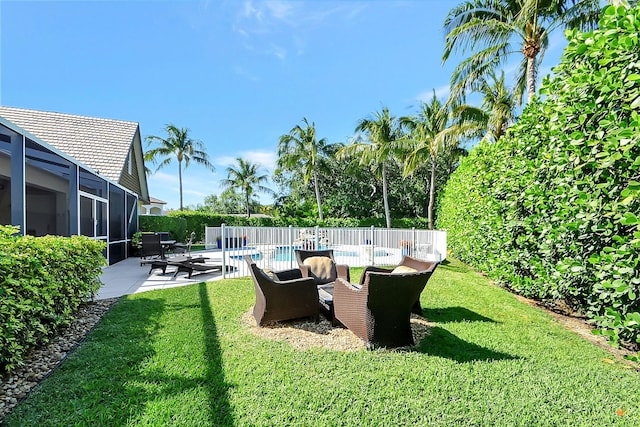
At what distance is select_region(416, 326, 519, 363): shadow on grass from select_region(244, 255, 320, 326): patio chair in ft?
5.65

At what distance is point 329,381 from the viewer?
3018 mm

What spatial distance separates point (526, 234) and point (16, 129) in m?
9.81

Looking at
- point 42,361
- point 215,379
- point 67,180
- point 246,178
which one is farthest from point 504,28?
point 246,178

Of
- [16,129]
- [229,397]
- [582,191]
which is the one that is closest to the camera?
[229,397]

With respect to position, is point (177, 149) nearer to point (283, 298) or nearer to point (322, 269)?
point (322, 269)

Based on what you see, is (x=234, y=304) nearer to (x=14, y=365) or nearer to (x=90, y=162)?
(x=14, y=365)

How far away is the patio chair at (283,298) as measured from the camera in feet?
14.8

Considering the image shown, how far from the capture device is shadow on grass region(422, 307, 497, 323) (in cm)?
504

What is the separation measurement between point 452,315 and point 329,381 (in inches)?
127

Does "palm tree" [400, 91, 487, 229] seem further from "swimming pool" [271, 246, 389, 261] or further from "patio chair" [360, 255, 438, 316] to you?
"patio chair" [360, 255, 438, 316]

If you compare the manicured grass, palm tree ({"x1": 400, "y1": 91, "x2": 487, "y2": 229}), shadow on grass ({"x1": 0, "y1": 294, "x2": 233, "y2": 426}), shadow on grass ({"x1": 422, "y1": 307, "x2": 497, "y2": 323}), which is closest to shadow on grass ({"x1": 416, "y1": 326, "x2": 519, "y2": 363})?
the manicured grass

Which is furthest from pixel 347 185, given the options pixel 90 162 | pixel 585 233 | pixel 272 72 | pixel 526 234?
pixel 585 233

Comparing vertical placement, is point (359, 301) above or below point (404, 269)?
below

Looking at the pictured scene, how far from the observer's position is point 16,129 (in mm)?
5559
